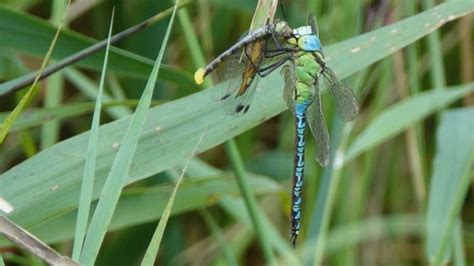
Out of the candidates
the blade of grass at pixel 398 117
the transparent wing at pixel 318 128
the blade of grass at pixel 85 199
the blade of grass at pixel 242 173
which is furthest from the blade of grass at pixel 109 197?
the blade of grass at pixel 398 117

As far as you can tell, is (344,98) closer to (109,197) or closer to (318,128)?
(318,128)

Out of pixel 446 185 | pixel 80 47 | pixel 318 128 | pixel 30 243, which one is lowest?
pixel 30 243

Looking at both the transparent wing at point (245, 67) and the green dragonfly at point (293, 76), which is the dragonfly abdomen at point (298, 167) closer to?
the green dragonfly at point (293, 76)

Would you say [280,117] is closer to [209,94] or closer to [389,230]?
[389,230]

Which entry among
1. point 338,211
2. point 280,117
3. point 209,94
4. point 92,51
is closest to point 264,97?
point 209,94

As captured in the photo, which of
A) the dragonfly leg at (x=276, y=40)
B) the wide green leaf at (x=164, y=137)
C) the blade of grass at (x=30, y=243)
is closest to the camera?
the blade of grass at (x=30, y=243)

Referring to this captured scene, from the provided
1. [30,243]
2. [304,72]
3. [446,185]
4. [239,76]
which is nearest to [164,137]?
[239,76]
